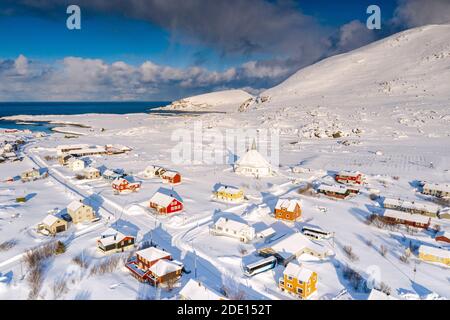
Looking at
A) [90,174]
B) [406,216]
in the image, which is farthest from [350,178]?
[90,174]

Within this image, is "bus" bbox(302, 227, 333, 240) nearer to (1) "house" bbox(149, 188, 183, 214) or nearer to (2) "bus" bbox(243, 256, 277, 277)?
(2) "bus" bbox(243, 256, 277, 277)

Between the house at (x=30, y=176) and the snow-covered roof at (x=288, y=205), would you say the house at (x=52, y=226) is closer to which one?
the snow-covered roof at (x=288, y=205)

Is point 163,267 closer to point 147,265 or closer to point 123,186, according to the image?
point 147,265

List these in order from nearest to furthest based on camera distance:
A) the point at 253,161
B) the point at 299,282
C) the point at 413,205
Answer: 1. the point at 299,282
2. the point at 413,205
3. the point at 253,161

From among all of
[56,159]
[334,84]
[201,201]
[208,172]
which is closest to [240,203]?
[201,201]

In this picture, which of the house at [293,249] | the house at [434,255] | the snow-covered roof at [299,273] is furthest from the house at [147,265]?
the house at [434,255]

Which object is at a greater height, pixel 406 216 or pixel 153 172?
pixel 153 172
